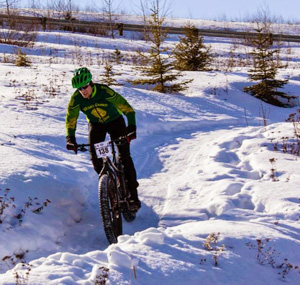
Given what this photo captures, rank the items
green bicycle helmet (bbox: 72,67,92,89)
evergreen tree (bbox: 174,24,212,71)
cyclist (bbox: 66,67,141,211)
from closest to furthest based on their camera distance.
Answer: green bicycle helmet (bbox: 72,67,92,89)
cyclist (bbox: 66,67,141,211)
evergreen tree (bbox: 174,24,212,71)

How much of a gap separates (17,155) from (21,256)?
119 inches

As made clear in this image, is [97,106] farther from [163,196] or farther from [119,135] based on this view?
[163,196]

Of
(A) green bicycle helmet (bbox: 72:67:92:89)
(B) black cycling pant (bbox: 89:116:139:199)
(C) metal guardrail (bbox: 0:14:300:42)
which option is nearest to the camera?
(A) green bicycle helmet (bbox: 72:67:92:89)

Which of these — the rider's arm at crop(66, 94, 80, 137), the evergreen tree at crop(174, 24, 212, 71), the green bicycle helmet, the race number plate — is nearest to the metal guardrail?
the evergreen tree at crop(174, 24, 212, 71)

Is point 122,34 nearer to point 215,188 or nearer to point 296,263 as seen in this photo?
point 215,188

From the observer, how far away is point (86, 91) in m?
6.17

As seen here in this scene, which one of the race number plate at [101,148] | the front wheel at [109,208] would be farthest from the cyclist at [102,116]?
the front wheel at [109,208]

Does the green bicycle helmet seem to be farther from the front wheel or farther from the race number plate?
the front wheel

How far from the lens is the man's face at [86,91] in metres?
6.12

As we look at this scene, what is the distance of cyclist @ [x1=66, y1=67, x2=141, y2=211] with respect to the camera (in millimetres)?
6273

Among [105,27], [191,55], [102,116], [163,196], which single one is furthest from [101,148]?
[105,27]

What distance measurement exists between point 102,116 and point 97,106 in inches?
7.3

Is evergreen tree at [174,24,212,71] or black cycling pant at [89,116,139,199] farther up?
evergreen tree at [174,24,212,71]

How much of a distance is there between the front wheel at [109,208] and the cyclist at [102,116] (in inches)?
20.3
